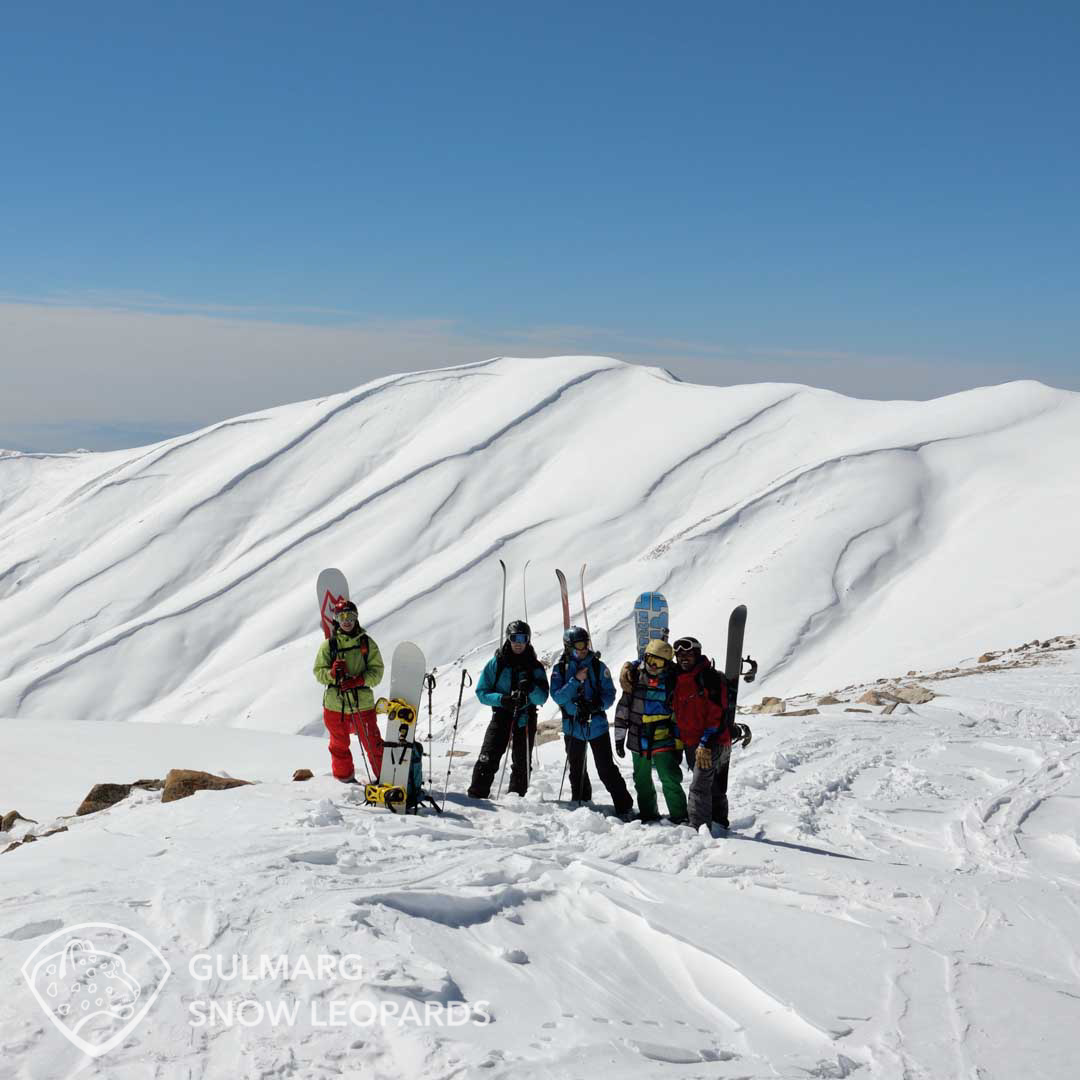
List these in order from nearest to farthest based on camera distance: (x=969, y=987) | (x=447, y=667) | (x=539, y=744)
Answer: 1. (x=969, y=987)
2. (x=539, y=744)
3. (x=447, y=667)

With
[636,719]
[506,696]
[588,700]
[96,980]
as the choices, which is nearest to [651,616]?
[588,700]

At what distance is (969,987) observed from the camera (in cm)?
501

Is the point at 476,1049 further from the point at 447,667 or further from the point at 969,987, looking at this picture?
the point at 447,667

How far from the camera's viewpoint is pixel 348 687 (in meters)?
9.05

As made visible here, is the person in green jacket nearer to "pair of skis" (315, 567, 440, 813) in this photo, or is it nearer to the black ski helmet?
"pair of skis" (315, 567, 440, 813)

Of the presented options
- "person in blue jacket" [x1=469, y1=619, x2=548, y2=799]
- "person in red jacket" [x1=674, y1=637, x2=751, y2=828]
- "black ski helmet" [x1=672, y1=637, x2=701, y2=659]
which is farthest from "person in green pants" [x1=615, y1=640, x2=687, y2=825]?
"person in blue jacket" [x1=469, y1=619, x2=548, y2=799]

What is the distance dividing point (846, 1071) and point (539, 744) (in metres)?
9.04

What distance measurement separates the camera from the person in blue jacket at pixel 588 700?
8.32 metres

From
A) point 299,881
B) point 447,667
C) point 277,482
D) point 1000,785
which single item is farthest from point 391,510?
point 299,881

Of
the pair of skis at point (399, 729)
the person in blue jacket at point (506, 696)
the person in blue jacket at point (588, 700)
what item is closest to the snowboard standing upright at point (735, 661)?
the person in blue jacket at point (588, 700)

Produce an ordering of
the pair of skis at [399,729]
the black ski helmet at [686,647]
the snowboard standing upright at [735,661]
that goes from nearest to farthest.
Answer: the black ski helmet at [686,647] < the snowboard standing upright at [735,661] < the pair of skis at [399,729]

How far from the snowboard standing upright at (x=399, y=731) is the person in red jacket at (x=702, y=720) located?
2.24 metres

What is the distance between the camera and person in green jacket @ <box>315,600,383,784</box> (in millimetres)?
9031

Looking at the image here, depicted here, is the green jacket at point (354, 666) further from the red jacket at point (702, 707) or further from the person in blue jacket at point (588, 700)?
the red jacket at point (702, 707)
